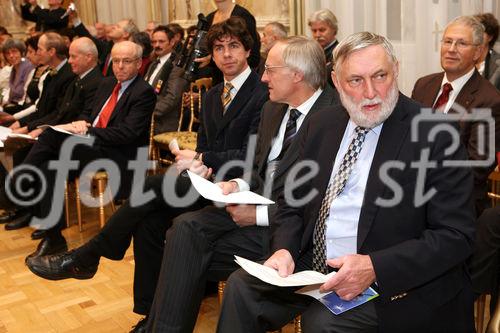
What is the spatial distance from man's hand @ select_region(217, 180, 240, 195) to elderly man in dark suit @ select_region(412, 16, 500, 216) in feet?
3.62

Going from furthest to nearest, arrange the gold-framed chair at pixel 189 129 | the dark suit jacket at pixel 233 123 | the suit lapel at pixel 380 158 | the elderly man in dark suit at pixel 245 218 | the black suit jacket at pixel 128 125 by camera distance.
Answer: the gold-framed chair at pixel 189 129
the black suit jacket at pixel 128 125
the dark suit jacket at pixel 233 123
the elderly man in dark suit at pixel 245 218
the suit lapel at pixel 380 158

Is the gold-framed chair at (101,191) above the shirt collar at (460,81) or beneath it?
beneath

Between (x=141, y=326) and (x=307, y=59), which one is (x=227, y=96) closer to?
(x=307, y=59)

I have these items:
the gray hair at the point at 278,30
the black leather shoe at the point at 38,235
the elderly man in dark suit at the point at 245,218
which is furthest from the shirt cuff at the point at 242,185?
the gray hair at the point at 278,30

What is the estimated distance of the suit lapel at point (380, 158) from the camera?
2029 millimetres

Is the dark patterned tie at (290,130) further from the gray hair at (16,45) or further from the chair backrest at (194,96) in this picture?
the gray hair at (16,45)

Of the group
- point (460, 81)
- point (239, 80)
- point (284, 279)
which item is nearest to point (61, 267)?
point (239, 80)

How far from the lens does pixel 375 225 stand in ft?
6.66

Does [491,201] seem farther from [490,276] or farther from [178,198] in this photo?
[178,198]

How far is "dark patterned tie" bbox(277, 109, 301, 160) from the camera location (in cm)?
284

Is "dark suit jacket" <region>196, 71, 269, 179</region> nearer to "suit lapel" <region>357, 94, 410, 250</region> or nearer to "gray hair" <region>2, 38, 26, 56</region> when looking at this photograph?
"suit lapel" <region>357, 94, 410, 250</region>

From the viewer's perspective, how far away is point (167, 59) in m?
5.90

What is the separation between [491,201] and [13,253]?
3.18 m

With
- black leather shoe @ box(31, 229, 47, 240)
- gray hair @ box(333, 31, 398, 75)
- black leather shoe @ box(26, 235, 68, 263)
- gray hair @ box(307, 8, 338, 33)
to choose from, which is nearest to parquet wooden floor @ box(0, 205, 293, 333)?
black leather shoe @ box(26, 235, 68, 263)
